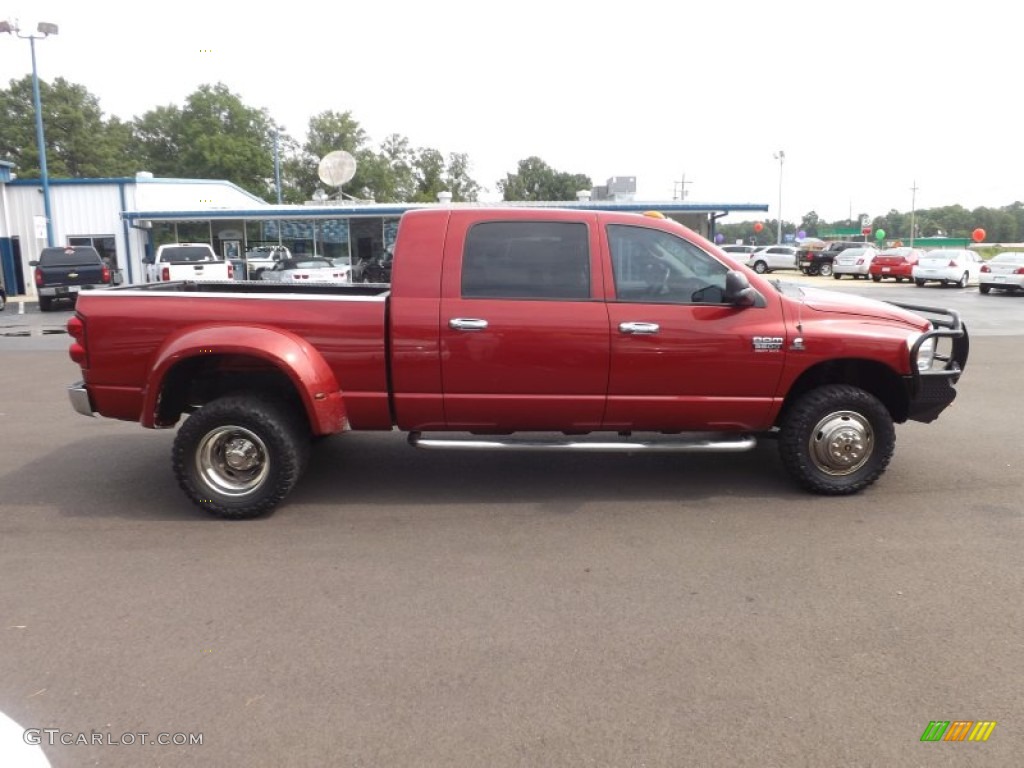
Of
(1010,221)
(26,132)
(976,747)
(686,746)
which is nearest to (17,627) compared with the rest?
(686,746)

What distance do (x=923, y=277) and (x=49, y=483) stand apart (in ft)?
102

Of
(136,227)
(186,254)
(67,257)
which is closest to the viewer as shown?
(67,257)

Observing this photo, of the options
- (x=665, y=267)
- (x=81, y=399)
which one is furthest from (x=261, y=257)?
(x=665, y=267)

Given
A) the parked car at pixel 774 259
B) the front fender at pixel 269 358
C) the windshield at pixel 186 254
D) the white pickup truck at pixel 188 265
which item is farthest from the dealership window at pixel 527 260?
the parked car at pixel 774 259

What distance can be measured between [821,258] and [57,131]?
59.3 m

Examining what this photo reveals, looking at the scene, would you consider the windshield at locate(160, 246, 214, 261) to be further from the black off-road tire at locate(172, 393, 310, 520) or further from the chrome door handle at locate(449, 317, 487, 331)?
the chrome door handle at locate(449, 317, 487, 331)

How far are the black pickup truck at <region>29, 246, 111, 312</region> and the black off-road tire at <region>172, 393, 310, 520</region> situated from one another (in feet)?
62.1

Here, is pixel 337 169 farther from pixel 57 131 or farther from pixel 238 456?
pixel 57 131

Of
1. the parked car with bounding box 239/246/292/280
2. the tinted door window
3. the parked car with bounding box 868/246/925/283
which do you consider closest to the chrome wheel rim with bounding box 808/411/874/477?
the tinted door window

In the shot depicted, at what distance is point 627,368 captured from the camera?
5051 millimetres

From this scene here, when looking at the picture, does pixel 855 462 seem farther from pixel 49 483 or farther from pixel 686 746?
pixel 49 483

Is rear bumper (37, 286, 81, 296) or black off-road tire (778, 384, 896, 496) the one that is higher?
rear bumper (37, 286, 81, 296)

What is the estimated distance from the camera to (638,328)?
5000mm

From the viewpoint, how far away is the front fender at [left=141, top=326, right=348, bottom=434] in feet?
15.8
